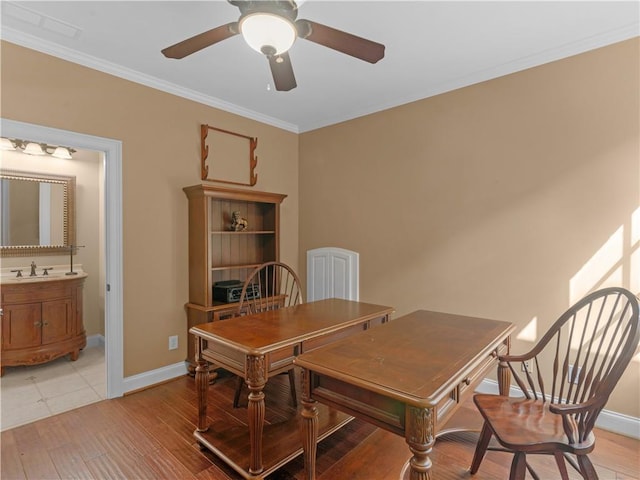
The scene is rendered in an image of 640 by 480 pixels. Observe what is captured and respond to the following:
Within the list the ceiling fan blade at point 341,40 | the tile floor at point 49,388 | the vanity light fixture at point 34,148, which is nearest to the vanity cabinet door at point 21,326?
the tile floor at point 49,388

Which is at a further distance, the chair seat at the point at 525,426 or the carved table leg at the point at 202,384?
the carved table leg at the point at 202,384

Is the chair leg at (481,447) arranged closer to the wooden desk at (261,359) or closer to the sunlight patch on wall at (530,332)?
the wooden desk at (261,359)

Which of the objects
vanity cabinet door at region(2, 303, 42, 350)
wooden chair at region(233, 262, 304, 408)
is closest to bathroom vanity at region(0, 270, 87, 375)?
vanity cabinet door at region(2, 303, 42, 350)

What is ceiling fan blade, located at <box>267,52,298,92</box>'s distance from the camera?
176cm

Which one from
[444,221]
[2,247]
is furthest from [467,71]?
[2,247]

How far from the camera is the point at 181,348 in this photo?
315cm

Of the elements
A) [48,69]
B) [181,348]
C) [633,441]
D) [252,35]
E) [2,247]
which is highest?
[48,69]

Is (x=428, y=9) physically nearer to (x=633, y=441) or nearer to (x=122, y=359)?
(x=633, y=441)

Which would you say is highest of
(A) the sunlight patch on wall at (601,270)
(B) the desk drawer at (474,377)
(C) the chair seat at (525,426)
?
(A) the sunlight patch on wall at (601,270)

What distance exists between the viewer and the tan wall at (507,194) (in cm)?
226

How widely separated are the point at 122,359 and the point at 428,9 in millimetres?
3318

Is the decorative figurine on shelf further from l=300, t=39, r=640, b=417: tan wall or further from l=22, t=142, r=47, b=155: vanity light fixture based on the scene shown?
l=22, t=142, r=47, b=155: vanity light fixture

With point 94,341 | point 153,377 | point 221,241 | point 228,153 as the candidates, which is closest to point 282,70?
point 228,153

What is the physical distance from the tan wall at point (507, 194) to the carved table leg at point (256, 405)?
6.43ft
